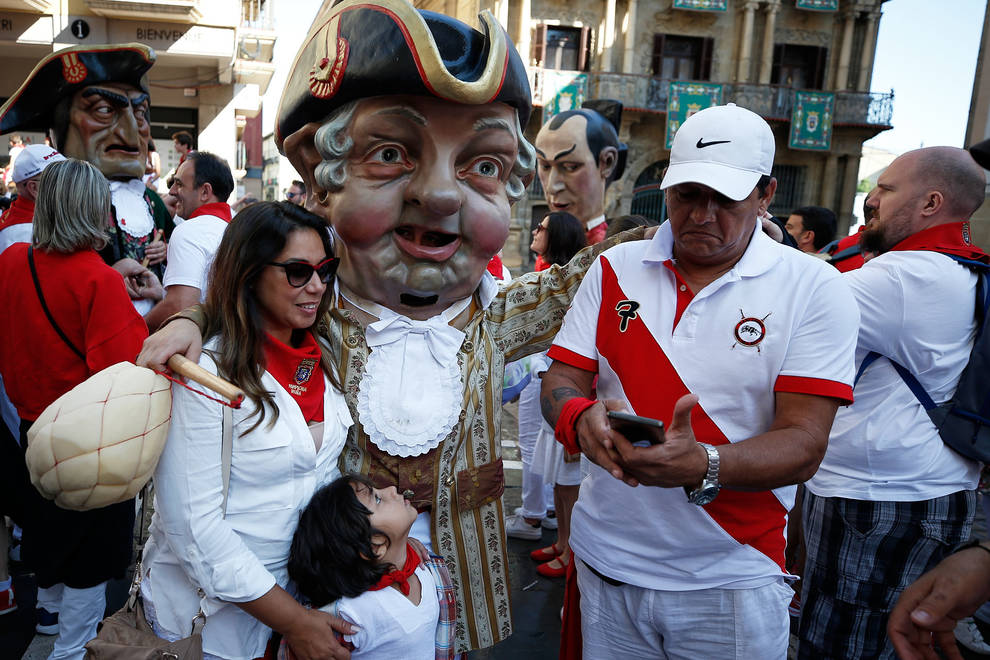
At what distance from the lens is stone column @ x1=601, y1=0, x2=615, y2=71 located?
18797 millimetres

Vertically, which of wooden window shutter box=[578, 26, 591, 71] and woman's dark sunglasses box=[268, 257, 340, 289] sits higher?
wooden window shutter box=[578, 26, 591, 71]

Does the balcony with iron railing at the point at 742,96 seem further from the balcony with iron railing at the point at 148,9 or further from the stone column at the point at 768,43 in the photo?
the balcony with iron railing at the point at 148,9

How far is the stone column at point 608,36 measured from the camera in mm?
18797

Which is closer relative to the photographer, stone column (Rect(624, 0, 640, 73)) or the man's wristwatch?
the man's wristwatch

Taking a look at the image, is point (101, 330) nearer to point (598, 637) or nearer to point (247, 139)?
point (598, 637)

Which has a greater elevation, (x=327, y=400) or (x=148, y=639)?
(x=327, y=400)

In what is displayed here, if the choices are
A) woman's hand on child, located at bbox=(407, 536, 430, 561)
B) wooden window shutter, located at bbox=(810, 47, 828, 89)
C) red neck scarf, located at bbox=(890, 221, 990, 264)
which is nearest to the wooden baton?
woman's hand on child, located at bbox=(407, 536, 430, 561)

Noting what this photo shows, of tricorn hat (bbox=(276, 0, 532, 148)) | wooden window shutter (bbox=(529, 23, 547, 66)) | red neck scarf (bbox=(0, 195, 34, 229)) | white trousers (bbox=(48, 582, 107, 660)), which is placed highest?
wooden window shutter (bbox=(529, 23, 547, 66))

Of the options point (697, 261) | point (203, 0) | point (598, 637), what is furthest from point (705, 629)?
point (203, 0)

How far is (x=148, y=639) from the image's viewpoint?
1680 millimetres

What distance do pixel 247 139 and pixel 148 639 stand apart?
80.3 feet

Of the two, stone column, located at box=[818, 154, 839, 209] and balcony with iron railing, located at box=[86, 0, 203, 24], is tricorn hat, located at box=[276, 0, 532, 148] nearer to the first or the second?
balcony with iron railing, located at box=[86, 0, 203, 24]

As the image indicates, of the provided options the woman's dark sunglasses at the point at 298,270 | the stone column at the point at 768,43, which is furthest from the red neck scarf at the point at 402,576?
the stone column at the point at 768,43

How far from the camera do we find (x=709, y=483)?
1606 millimetres
